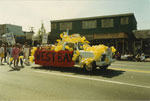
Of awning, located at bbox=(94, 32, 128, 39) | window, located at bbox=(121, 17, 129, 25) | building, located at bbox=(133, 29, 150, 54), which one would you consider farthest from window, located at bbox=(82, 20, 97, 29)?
building, located at bbox=(133, 29, 150, 54)

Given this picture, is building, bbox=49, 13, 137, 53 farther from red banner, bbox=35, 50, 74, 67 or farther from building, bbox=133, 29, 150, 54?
red banner, bbox=35, 50, 74, 67

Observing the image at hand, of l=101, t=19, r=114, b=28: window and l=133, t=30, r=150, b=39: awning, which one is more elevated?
l=101, t=19, r=114, b=28: window

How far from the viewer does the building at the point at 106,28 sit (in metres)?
24.3

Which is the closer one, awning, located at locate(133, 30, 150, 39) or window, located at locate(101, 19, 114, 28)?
awning, located at locate(133, 30, 150, 39)

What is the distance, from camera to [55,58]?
10430 millimetres

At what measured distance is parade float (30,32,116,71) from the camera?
8.72 m

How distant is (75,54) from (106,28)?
1910 cm

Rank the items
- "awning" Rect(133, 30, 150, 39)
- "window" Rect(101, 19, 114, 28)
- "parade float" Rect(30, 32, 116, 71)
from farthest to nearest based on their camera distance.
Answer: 1. "window" Rect(101, 19, 114, 28)
2. "awning" Rect(133, 30, 150, 39)
3. "parade float" Rect(30, 32, 116, 71)

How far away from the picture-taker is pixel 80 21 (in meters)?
29.5

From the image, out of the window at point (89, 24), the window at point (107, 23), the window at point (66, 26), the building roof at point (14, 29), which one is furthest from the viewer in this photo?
the building roof at point (14, 29)

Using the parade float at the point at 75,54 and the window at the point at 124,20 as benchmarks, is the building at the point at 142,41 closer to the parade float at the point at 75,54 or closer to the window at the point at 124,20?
the window at the point at 124,20

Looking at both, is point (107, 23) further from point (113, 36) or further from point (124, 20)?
point (113, 36)

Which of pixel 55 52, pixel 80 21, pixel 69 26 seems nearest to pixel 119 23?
pixel 80 21

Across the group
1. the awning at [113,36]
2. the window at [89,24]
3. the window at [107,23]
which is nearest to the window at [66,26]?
the window at [89,24]
